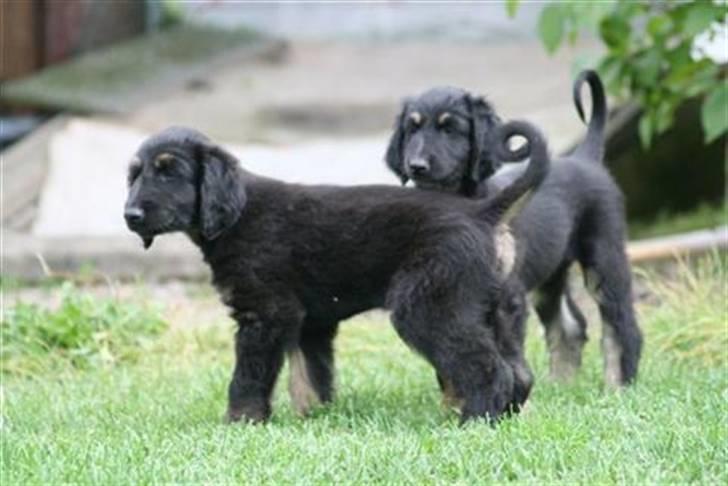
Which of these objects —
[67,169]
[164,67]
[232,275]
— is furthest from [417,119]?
[164,67]

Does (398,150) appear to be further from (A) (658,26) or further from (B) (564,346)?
(A) (658,26)

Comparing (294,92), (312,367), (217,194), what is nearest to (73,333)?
(312,367)

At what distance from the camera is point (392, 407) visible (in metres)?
8.02

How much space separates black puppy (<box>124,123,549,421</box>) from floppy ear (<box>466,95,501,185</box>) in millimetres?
222

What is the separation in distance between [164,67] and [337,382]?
8.87 metres

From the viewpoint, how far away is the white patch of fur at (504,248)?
7.38m

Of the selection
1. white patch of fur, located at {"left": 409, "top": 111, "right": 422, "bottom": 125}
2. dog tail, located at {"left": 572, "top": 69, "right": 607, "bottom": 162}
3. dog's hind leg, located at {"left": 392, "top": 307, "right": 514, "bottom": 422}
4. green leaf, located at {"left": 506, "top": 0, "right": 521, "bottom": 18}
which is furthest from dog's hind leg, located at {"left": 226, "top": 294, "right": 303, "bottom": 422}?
green leaf, located at {"left": 506, "top": 0, "right": 521, "bottom": 18}

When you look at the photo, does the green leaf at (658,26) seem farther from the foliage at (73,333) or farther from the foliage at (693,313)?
the foliage at (73,333)

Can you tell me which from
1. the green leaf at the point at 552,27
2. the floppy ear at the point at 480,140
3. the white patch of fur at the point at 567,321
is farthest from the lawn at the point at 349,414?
the green leaf at the point at 552,27

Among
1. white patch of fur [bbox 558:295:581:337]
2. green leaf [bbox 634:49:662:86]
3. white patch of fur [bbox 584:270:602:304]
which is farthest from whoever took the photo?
green leaf [bbox 634:49:662:86]

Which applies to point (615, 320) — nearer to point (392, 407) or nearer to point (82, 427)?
point (392, 407)

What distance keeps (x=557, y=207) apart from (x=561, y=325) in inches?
37.2

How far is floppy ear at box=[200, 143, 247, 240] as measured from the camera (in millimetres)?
7574

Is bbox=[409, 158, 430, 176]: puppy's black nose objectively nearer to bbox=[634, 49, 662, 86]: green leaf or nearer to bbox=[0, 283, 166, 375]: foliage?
bbox=[0, 283, 166, 375]: foliage
